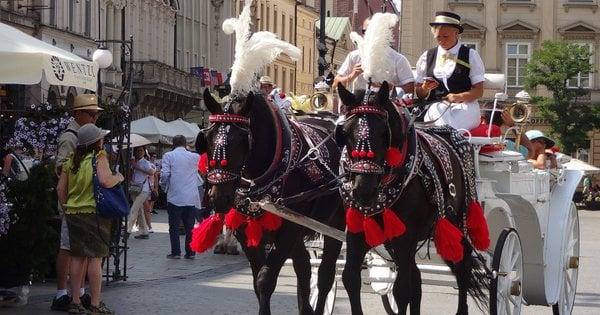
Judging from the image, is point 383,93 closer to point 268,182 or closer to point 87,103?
point 268,182

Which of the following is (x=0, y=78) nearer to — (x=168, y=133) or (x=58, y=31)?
(x=168, y=133)

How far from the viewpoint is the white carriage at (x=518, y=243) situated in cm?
1006

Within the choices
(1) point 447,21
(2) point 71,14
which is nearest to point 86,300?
(1) point 447,21

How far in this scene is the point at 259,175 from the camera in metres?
8.77

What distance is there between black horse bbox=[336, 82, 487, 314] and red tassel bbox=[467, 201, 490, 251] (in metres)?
0.25

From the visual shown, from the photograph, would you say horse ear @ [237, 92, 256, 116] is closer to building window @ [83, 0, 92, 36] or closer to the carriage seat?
the carriage seat

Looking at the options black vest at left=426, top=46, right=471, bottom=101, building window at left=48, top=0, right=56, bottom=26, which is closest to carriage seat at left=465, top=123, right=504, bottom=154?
black vest at left=426, top=46, right=471, bottom=101

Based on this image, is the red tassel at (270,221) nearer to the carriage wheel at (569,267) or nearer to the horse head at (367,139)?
the horse head at (367,139)

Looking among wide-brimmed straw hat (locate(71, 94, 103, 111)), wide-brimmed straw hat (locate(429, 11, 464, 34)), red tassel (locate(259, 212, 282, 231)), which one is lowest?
red tassel (locate(259, 212, 282, 231))

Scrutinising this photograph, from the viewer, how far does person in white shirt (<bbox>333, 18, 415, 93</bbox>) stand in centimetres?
984

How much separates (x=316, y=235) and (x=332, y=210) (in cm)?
47

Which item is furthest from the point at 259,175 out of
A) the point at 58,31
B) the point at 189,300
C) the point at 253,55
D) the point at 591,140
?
the point at 591,140

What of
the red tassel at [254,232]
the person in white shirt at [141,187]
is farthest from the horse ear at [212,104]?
the person in white shirt at [141,187]

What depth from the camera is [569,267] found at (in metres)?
11.8
